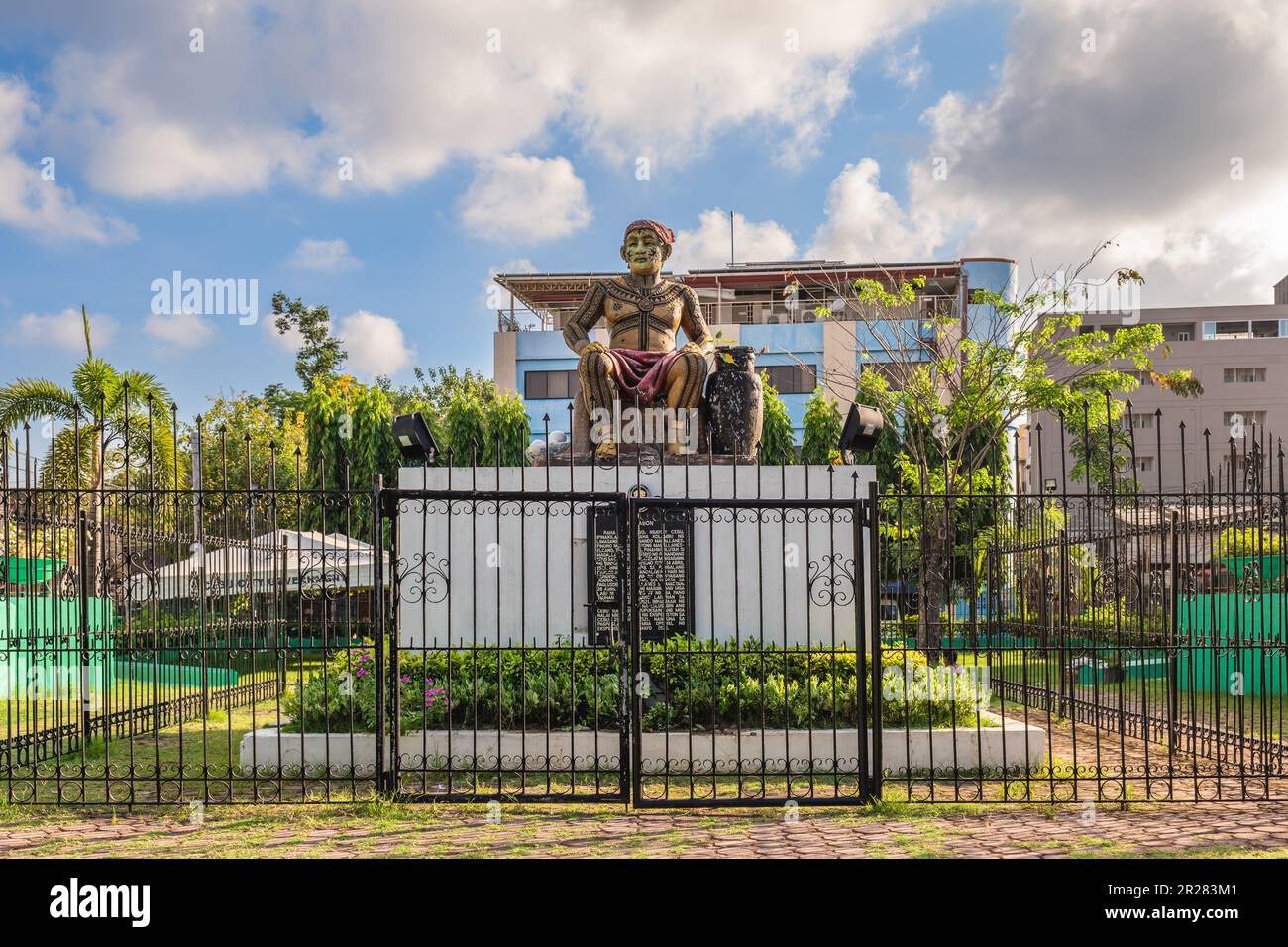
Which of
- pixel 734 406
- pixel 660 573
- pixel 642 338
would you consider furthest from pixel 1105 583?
pixel 642 338

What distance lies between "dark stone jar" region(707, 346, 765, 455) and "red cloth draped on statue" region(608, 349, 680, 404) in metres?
0.52

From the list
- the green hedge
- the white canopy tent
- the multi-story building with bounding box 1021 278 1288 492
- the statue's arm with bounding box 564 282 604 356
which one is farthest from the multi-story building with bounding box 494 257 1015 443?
the green hedge

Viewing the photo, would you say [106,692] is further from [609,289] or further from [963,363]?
[963,363]

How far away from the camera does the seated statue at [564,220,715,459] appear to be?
10.2 meters

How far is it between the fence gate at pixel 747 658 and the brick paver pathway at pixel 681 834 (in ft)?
1.12

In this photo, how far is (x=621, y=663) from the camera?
7.05 metres

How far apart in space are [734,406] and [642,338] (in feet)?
3.91

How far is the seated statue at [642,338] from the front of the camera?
10211 millimetres

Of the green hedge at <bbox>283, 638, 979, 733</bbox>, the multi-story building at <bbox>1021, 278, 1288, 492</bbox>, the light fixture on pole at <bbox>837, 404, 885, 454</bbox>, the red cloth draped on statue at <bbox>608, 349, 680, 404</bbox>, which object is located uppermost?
the multi-story building at <bbox>1021, 278, 1288, 492</bbox>

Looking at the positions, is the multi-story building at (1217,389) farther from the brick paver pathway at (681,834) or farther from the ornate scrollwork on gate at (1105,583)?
the brick paver pathway at (681,834)

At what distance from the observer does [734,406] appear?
10383 millimetres

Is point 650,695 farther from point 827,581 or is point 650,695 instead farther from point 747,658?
point 827,581

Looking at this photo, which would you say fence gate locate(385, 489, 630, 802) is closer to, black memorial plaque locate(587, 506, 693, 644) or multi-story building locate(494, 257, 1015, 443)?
black memorial plaque locate(587, 506, 693, 644)

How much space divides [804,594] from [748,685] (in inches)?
47.0
